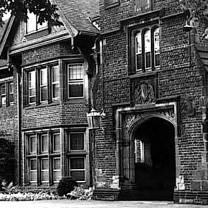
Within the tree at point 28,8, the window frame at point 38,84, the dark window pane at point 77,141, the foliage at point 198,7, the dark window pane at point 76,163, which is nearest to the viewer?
the foliage at point 198,7

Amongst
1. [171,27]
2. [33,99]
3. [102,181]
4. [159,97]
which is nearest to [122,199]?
[102,181]

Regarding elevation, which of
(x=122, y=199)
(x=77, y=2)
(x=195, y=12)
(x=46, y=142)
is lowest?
(x=122, y=199)

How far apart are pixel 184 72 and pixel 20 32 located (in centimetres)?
1120

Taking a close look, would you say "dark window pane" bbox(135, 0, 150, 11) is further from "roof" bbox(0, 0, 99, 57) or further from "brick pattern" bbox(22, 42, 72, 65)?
"brick pattern" bbox(22, 42, 72, 65)

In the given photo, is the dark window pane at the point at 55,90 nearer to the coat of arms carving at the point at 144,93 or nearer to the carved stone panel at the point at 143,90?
the carved stone panel at the point at 143,90

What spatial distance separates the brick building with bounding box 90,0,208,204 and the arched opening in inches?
1.5

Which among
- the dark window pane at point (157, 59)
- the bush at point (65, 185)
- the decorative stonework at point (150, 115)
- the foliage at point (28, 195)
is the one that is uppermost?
the dark window pane at point (157, 59)

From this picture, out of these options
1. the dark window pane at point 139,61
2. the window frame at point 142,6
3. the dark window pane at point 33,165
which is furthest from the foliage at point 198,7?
the dark window pane at point 33,165

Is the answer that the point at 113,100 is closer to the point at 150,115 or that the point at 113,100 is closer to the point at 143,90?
the point at 143,90

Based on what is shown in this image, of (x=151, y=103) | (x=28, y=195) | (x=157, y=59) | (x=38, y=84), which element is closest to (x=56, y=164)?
(x=28, y=195)

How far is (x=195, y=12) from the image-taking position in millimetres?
11656

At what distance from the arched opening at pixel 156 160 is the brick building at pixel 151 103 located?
0.04 metres

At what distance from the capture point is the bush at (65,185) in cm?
2505

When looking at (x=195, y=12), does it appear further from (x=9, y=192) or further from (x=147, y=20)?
(x=9, y=192)
